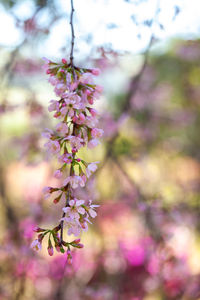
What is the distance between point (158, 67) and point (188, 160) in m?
1.27

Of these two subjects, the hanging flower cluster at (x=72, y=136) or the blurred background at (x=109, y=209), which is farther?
the blurred background at (x=109, y=209)

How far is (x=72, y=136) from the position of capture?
654mm

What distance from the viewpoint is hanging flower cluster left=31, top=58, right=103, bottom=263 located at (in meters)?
0.64

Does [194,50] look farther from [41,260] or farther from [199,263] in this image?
[41,260]

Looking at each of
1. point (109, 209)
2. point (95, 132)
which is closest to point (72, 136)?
point (95, 132)

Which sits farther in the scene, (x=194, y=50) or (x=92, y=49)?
(x=194, y=50)

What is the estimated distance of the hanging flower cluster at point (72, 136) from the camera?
2.10 feet

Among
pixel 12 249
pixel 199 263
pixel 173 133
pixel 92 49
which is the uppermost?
pixel 92 49

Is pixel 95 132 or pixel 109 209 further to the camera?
pixel 109 209

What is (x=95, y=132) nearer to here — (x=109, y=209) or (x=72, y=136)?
(x=72, y=136)

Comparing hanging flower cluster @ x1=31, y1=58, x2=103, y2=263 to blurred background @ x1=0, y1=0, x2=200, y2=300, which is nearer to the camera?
hanging flower cluster @ x1=31, y1=58, x2=103, y2=263

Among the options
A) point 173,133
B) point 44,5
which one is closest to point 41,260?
point 44,5

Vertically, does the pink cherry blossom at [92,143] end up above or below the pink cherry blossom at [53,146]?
above

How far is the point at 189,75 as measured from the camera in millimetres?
3930
